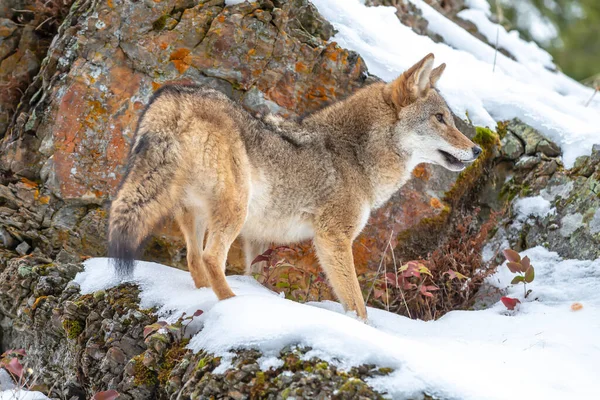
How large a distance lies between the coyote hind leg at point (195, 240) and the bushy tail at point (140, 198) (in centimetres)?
58

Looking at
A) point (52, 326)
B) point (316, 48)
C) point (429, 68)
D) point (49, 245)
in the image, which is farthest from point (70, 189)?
point (429, 68)

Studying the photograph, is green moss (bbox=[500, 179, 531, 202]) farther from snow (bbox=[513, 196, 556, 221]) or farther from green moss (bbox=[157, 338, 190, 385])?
green moss (bbox=[157, 338, 190, 385])

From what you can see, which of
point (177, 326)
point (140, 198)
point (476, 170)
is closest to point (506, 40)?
point (476, 170)

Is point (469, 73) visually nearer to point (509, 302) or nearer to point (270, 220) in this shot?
point (509, 302)

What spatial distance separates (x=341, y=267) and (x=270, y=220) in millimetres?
751

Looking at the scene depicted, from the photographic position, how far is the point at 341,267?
218 inches

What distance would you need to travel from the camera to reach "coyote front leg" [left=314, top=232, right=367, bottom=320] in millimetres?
5422

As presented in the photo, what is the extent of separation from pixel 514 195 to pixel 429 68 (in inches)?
→ 83.8

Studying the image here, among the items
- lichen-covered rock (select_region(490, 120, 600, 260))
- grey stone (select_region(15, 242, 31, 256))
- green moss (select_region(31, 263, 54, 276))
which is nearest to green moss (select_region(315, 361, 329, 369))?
green moss (select_region(31, 263, 54, 276))

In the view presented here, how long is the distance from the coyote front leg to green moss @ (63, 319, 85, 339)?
6.96 feet

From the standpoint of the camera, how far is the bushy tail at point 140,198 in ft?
14.1

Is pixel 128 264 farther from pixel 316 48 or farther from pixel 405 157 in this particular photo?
pixel 316 48

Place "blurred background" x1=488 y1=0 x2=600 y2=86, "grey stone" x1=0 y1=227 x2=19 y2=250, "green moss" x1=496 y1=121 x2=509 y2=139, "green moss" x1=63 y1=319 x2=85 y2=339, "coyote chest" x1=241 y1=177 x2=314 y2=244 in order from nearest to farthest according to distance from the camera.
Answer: "green moss" x1=63 y1=319 x2=85 y2=339, "coyote chest" x1=241 y1=177 x2=314 y2=244, "grey stone" x1=0 y1=227 x2=19 y2=250, "green moss" x1=496 y1=121 x2=509 y2=139, "blurred background" x1=488 y1=0 x2=600 y2=86

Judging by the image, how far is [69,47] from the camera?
6.54 metres
